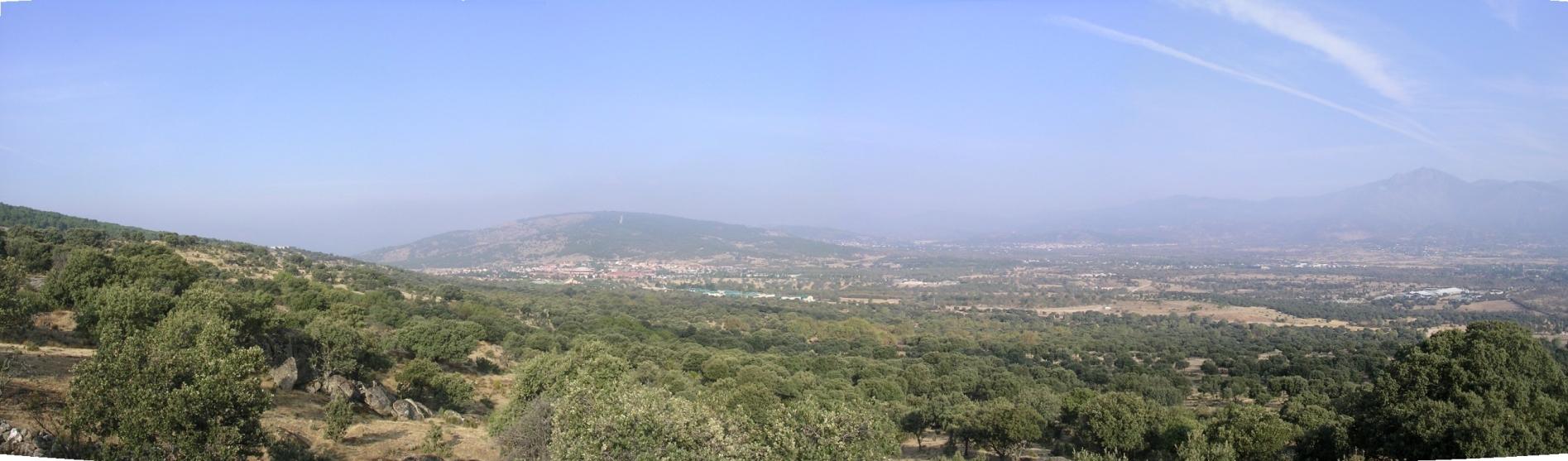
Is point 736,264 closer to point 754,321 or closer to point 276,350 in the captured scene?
point 754,321

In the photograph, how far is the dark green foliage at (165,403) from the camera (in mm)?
10445

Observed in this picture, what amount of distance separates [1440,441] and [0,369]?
2622 cm

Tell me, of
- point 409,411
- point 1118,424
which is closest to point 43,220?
point 409,411

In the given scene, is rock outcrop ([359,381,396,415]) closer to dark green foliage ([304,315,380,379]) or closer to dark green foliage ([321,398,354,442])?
dark green foliage ([304,315,380,379])

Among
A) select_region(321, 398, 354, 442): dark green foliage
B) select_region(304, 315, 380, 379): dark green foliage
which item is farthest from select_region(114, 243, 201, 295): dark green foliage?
select_region(321, 398, 354, 442): dark green foliage

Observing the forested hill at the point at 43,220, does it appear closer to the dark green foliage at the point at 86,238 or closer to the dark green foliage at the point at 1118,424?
the dark green foliage at the point at 86,238

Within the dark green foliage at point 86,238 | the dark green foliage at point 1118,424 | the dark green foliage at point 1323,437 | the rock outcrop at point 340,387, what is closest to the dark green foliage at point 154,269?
the dark green foliage at point 86,238

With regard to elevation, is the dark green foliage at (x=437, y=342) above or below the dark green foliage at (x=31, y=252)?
below

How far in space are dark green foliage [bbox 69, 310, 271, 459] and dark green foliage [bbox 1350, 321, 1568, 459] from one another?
68.4ft

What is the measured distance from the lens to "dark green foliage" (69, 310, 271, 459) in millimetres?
10445

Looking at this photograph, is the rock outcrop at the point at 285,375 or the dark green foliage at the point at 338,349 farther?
the dark green foliage at the point at 338,349

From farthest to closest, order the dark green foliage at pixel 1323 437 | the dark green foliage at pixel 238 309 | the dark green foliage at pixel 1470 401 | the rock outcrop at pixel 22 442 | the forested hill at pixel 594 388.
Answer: the dark green foliage at pixel 238 309 → the dark green foliage at pixel 1323 437 → the dark green foliage at pixel 1470 401 → the forested hill at pixel 594 388 → the rock outcrop at pixel 22 442

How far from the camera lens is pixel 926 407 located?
983 inches

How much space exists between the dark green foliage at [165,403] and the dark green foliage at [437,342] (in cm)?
1768
